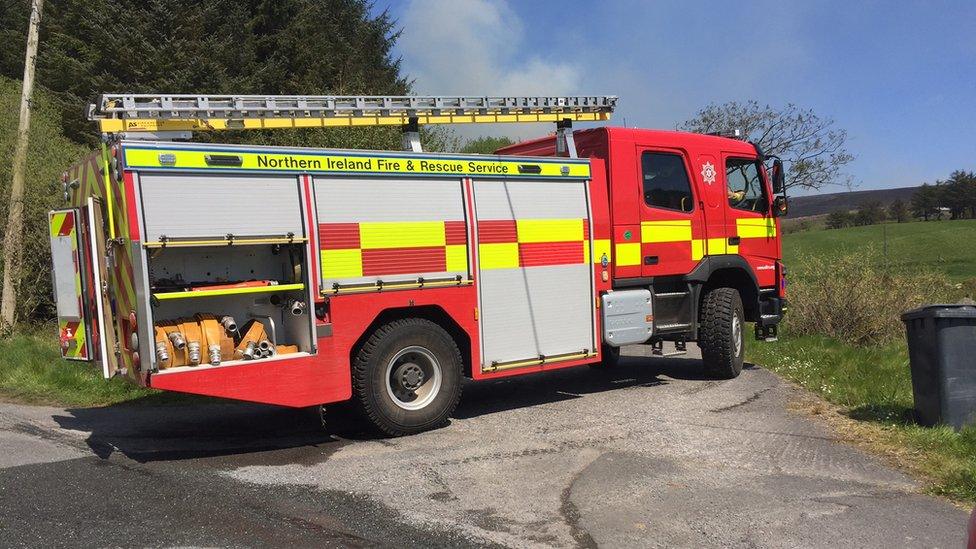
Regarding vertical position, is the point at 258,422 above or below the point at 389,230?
below

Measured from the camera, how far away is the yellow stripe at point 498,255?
7.27m

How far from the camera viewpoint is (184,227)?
5730 mm

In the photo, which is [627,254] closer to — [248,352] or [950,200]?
[248,352]

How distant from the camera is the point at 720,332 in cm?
909

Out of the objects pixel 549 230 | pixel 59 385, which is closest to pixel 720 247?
pixel 549 230

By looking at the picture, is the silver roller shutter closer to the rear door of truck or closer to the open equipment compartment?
the open equipment compartment

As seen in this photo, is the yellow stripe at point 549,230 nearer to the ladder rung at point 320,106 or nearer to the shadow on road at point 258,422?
the ladder rung at point 320,106

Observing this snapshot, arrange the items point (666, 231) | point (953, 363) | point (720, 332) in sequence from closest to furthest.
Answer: point (953, 363) → point (666, 231) → point (720, 332)

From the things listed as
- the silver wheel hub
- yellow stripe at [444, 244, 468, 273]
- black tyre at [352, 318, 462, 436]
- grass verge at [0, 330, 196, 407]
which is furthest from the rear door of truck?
yellow stripe at [444, 244, 468, 273]

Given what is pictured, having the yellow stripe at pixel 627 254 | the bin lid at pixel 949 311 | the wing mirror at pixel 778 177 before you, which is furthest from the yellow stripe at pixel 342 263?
the wing mirror at pixel 778 177

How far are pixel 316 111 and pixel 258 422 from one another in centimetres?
302

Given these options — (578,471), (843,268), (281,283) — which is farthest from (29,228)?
(843,268)

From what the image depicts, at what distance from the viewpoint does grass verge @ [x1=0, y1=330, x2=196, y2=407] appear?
8.76 metres

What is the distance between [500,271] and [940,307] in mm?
3724
